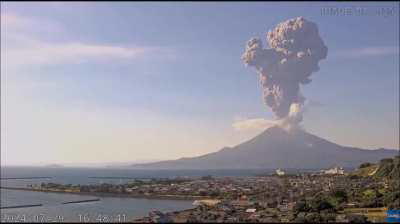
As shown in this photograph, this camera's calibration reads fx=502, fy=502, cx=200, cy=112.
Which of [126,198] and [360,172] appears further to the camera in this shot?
[360,172]

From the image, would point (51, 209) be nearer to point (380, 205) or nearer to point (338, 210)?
point (338, 210)

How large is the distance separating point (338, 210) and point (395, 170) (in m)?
19.9

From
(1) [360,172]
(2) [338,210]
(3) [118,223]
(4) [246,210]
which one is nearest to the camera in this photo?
(3) [118,223]

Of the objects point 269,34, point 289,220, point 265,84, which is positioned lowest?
point 289,220

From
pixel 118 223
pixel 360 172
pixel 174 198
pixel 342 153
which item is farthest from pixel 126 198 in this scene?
pixel 342 153

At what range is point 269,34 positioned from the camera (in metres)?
75.8

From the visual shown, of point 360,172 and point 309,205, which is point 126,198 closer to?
point 309,205

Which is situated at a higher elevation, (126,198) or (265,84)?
(265,84)

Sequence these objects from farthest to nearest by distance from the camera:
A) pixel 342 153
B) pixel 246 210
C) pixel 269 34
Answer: pixel 342 153, pixel 269 34, pixel 246 210

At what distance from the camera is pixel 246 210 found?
27.5 m

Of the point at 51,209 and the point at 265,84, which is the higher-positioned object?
the point at 265,84

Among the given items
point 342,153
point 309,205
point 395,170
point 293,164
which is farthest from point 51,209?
point 342,153

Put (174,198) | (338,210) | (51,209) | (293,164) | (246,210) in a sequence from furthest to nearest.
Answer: (293,164) → (174,198) → (51,209) → (246,210) → (338,210)

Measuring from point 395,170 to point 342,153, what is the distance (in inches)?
5453
